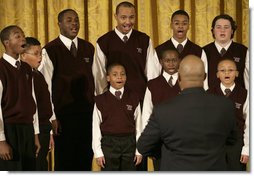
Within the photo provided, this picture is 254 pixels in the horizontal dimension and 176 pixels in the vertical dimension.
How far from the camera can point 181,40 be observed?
2455mm

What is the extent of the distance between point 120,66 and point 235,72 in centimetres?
64

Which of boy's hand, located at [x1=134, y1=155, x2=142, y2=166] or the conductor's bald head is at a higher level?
the conductor's bald head

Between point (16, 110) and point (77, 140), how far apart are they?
0.38 m

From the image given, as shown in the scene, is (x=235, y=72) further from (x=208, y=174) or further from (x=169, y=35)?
(x=208, y=174)

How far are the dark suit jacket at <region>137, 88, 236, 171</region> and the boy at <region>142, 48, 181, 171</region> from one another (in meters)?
0.56

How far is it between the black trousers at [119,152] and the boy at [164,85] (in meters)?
0.12

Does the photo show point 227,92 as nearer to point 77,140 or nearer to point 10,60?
point 77,140

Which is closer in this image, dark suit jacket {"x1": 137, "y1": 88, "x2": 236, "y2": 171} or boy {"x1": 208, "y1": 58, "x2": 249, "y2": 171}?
dark suit jacket {"x1": 137, "y1": 88, "x2": 236, "y2": 171}

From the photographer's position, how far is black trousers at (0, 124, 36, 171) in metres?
2.41

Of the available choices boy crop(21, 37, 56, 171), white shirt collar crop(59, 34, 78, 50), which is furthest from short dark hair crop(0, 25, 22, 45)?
white shirt collar crop(59, 34, 78, 50)

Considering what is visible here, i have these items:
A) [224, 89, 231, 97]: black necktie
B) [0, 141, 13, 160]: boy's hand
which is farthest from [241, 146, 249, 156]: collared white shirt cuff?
[0, 141, 13, 160]: boy's hand

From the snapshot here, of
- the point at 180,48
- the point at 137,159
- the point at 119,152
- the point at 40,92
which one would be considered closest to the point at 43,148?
the point at 40,92

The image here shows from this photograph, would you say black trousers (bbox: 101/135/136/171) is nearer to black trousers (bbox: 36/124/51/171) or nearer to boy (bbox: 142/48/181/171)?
boy (bbox: 142/48/181/171)

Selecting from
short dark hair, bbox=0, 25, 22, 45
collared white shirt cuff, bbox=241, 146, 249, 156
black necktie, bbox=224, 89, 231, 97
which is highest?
short dark hair, bbox=0, 25, 22, 45
